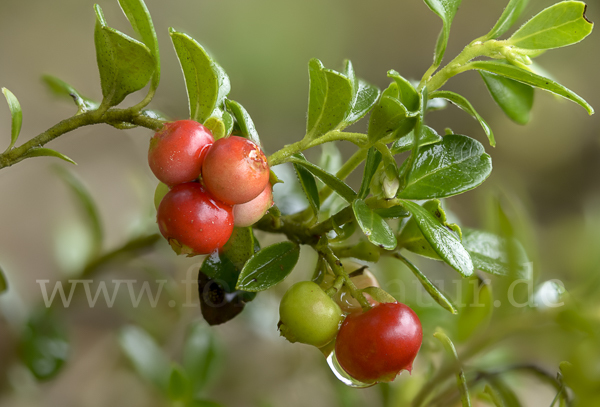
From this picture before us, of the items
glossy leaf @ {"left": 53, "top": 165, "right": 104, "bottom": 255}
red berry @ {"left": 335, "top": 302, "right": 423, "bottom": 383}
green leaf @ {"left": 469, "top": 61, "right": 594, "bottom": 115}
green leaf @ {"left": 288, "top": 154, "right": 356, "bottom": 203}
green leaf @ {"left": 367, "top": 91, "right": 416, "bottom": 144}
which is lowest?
glossy leaf @ {"left": 53, "top": 165, "right": 104, "bottom": 255}

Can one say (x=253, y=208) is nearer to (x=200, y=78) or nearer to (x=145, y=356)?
(x=200, y=78)

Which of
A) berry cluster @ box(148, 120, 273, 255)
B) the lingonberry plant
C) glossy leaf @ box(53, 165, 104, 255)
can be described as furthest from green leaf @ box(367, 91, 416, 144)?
glossy leaf @ box(53, 165, 104, 255)

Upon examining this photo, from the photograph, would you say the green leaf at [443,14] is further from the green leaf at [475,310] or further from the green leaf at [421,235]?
the green leaf at [475,310]

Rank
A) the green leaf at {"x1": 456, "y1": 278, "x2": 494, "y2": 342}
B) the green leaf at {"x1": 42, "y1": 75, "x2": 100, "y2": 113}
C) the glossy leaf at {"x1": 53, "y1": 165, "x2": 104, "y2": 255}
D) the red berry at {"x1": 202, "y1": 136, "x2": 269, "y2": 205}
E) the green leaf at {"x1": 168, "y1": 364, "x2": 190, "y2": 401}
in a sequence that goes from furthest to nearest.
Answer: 1. the glossy leaf at {"x1": 53, "y1": 165, "x2": 104, "y2": 255}
2. the green leaf at {"x1": 168, "y1": 364, "x2": 190, "y2": 401}
3. the green leaf at {"x1": 456, "y1": 278, "x2": 494, "y2": 342}
4. the green leaf at {"x1": 42, "y1": 75, "x2": 100, "y2": 113}
5. the red berry at {"x1": 202, "y1": 136, "x2": 269, "y2": 205}

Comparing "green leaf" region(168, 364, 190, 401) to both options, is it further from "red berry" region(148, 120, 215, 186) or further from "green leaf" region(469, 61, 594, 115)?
"green leaf" region(469, 61, 594, 115)

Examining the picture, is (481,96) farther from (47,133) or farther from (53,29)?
(47,133)

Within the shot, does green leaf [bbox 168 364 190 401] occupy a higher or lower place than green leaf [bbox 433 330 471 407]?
lower
